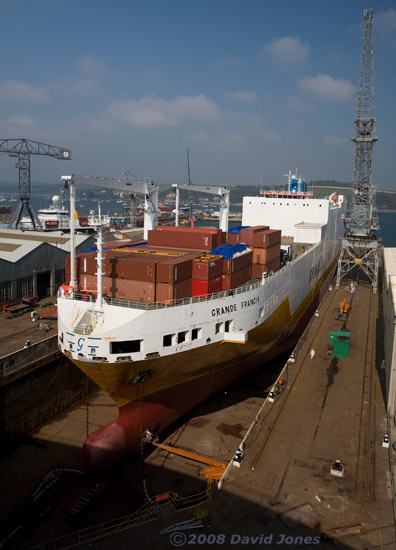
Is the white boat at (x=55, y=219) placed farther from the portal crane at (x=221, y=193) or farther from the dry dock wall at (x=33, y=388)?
the dry dock wall at (x=33, y=388)

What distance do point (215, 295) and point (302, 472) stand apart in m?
9.05

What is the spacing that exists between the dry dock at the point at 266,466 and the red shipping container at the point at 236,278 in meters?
5.43

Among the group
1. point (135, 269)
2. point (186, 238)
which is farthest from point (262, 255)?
point (135, 269)

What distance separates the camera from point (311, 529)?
11.2 meters

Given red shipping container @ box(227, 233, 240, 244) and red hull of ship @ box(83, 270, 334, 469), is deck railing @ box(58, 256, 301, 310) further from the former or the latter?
red shipping container @ box(227, 233, 240, 244)

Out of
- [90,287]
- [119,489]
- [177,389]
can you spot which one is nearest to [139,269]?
[90,287]

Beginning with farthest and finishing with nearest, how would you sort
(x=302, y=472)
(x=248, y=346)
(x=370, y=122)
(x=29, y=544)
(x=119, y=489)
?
(x=370, y=122) → (x=248, y=346) → (x=119, y=489) → (x=29, y=544) → (x=302, y=472)

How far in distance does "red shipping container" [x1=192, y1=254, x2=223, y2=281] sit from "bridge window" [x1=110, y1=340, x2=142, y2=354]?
460cm

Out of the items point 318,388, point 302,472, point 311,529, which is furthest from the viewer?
point 318,388

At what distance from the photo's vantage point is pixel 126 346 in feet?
56.6

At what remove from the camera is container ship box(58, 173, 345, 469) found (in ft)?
57.3

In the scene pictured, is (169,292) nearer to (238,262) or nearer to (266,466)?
(238,262)

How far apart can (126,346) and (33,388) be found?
8.71 meters

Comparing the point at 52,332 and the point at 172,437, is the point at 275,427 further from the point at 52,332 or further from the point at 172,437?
the point at 52,332
